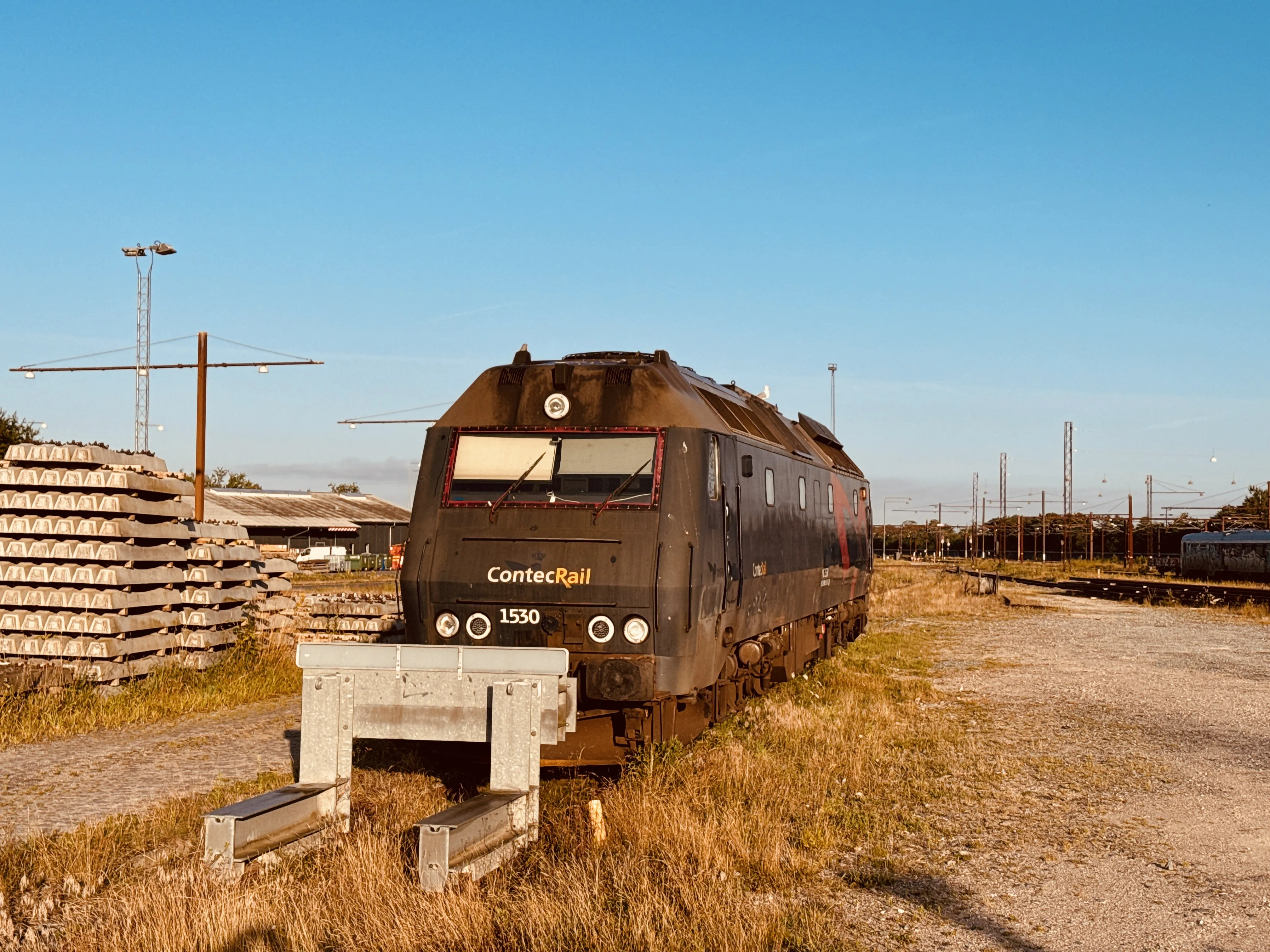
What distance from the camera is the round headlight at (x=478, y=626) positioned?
9258 millimetres

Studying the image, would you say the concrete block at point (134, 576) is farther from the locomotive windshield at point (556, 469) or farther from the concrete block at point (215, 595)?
the locomotive windshield at point (556, 469)

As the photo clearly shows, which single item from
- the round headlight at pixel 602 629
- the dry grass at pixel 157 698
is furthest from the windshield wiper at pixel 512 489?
the dry grass at pixel 157 698

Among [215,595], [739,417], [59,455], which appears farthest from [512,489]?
[215,595]

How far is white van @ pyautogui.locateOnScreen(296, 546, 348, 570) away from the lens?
57.8m

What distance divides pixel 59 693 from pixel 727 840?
27.7ft

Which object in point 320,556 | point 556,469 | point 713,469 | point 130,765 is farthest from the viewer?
point 320,556

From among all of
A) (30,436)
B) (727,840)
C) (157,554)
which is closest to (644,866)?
(727,840)

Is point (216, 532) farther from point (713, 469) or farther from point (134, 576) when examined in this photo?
point (713, 469)

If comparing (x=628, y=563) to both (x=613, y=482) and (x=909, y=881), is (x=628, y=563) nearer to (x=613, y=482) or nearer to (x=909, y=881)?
(x=613, y=482)

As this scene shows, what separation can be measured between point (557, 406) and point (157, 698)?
6.46m

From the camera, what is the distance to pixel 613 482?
9539mm

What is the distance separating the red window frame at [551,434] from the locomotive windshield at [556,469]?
0.05 feet

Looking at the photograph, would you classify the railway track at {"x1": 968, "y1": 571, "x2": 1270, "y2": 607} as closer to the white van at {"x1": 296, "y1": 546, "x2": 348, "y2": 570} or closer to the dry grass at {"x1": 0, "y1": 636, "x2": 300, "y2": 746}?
the dry grass at {"x1": 0, "y1": 636, "x2": 300, "y2": 746}

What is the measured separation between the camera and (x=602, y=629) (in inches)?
355
